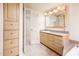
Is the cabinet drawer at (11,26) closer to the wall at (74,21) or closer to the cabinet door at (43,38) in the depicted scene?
the cabinet door at (43,38)

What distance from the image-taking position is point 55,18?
145 centimetres

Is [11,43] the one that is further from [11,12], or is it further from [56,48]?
[56,48]

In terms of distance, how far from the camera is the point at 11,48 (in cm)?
148

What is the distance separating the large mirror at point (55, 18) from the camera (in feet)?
4.67

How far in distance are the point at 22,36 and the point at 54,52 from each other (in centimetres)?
38

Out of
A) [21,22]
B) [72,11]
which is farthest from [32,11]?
[72,11]

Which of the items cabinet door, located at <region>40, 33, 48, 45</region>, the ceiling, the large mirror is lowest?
cabinet door, located at <region>40, 33, 48, 45</region>

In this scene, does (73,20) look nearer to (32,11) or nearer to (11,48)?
(32,11)

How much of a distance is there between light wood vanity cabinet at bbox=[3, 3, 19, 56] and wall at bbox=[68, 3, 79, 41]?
55 cm

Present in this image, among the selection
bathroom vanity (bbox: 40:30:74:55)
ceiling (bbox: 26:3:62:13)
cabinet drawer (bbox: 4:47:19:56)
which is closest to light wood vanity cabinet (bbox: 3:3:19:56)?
cabinet drawer (bbox: 4:47:19:56)

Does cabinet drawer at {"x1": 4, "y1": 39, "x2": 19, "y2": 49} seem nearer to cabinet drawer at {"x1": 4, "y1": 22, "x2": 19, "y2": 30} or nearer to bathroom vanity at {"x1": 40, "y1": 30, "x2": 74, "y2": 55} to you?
cabinet drawer at {"x1": 4, "y1": 22, "x2": 19, "y2": 30}

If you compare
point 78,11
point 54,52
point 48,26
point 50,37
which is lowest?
point 54,52

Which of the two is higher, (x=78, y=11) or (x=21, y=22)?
(x=78, y=11)

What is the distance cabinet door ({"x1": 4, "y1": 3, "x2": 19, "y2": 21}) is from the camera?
140cm
